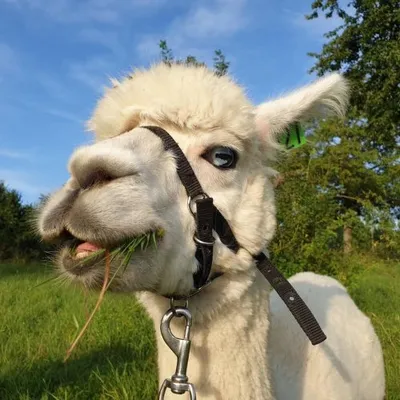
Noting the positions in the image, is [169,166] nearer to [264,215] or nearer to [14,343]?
[264,215]

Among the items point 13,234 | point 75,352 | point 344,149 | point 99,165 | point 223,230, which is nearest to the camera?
point 99,165

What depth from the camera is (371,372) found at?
3316 millimetres

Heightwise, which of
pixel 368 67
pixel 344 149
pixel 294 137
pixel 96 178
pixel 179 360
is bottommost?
pixel 179 360

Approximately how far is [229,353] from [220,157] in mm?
797

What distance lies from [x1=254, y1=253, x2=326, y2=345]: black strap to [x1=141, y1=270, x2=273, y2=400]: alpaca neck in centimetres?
9

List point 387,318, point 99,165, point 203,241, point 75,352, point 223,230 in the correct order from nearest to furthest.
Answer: point 99,165 < point 203,241 < point 223,230 < point 75,352 < point 387,318

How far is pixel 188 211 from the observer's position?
6.43 feet

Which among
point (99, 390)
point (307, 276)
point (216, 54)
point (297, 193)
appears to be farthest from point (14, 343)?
point (216, 54)

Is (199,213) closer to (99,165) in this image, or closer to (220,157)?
(220,157)

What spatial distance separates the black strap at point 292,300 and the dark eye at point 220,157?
412 millimetres

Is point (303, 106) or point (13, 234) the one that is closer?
point (303, 106)

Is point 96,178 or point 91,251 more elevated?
point 96,178

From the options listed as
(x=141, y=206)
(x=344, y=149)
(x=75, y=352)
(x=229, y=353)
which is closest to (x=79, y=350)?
(x=75, y=352)

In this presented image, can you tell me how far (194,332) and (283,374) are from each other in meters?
0.70
